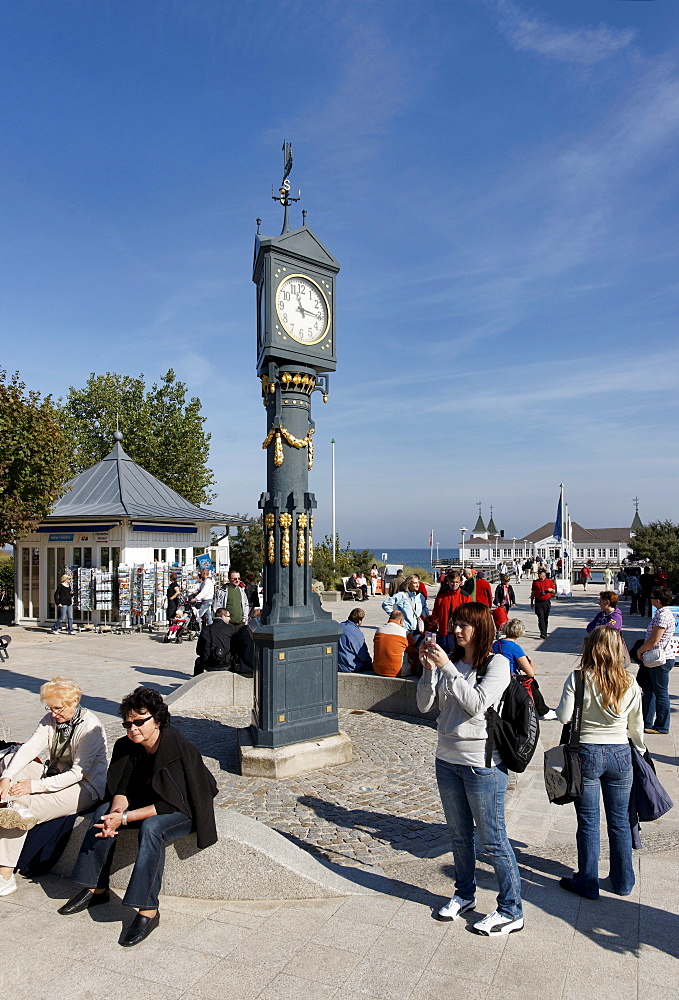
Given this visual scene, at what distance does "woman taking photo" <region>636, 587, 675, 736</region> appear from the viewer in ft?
25.7

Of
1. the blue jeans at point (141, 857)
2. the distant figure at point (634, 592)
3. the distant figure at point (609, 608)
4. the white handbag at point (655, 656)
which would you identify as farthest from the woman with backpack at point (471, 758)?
the distant figure at point (634, 592)

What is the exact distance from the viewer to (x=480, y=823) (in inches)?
149

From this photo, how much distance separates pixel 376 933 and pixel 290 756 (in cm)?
266

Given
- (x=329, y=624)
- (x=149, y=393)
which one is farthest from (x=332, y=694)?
(x=149, y=393)

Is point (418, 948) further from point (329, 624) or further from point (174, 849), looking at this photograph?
point (329, 624)

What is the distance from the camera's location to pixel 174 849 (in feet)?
13.7

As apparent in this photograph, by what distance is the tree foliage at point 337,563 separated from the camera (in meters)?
31.2

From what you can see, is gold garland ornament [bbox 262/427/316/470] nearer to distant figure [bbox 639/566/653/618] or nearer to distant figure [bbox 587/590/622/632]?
distant figure [bbox 587/590/622/632]

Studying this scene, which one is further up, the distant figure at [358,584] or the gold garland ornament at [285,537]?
the gold garland ornament at [285,537]

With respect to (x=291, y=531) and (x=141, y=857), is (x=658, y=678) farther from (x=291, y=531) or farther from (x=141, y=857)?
(x=141, y=857)

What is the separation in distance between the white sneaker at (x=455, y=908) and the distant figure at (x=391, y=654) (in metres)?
5.16

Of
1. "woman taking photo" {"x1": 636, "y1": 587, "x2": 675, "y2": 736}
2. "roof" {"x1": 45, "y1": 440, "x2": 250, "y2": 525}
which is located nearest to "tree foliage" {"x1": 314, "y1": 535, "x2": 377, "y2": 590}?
"roof" {"x1": 45, "y1": 440, "x2": 250, "y2": 525}

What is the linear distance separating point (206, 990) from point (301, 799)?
2.59 meters

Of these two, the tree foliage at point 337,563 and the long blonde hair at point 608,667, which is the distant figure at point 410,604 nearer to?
the long blonde hair at point 608,667
